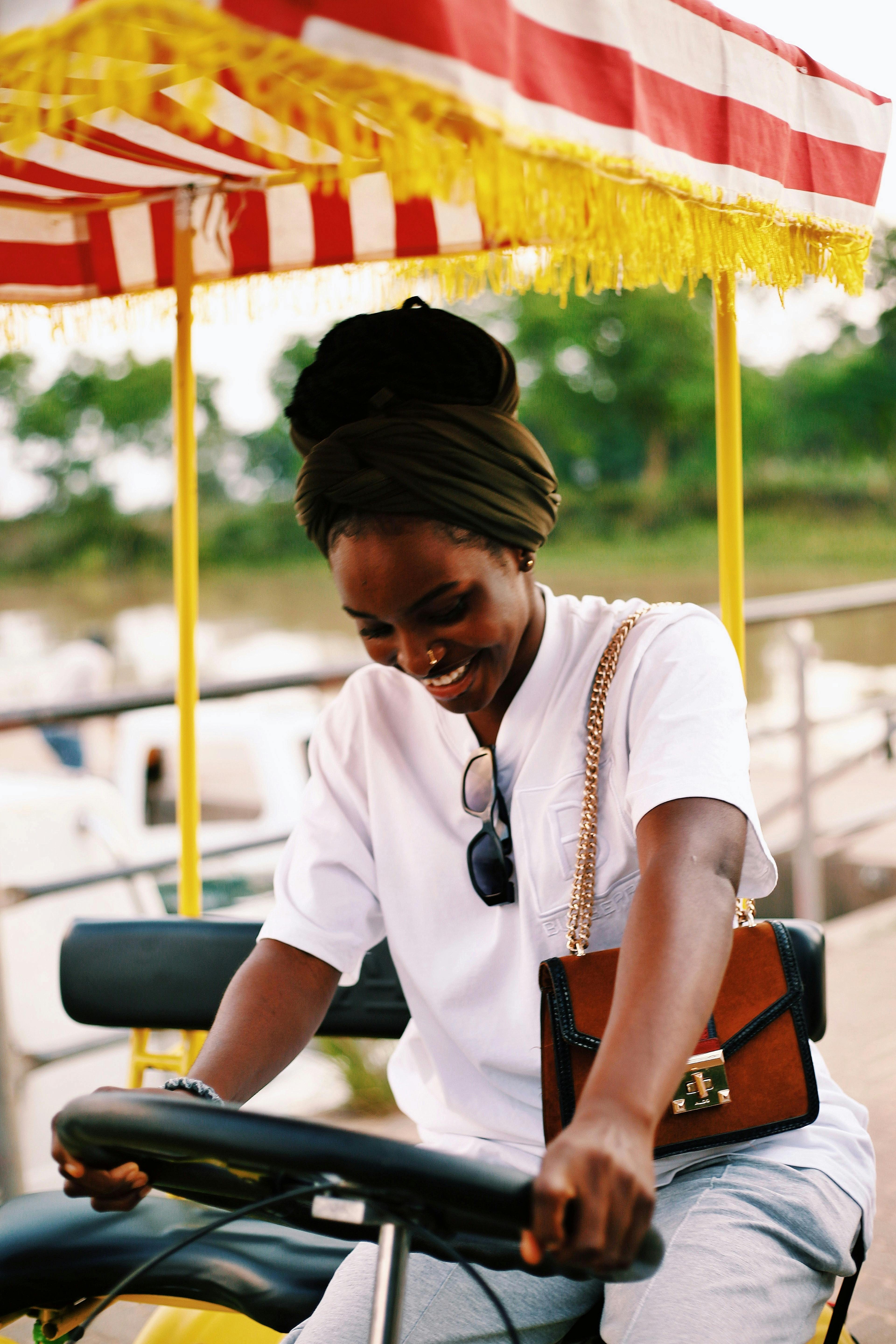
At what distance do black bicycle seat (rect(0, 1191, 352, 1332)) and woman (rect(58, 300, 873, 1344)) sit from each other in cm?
16

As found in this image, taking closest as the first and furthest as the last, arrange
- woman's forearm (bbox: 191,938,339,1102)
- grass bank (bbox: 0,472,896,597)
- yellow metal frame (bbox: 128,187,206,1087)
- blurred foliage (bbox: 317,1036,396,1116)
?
1. woman's forearm (bbox: 191,938,339,1102)
2. yellow metal frame (bbox: 128,187,206,1087)
3. blurred foliage (bbox: 317,1036,396,1116)
4. grass bank (bbox: 0,472,896,597)

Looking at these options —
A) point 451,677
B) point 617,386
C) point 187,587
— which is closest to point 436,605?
point 451,677

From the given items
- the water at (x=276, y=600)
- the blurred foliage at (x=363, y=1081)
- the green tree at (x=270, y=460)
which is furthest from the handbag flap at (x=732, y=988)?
the green tree at (x=270, y=460)

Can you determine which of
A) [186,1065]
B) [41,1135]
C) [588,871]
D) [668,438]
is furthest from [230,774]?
[668,438]

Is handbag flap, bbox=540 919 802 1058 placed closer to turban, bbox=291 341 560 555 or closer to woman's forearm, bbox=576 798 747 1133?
woman's forearm, bbox=576 798 747 1133

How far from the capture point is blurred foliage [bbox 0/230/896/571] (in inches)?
1741

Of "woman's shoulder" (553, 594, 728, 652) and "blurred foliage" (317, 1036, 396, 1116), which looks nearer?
"woman's shoulder" (553, 594, 728, 652)

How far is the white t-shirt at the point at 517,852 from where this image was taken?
4.01 ft

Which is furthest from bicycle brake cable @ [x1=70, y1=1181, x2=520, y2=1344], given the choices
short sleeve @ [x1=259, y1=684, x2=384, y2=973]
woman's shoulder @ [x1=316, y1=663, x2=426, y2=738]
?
woman's shoulder @ [x1=316, y1=663, x2=426, y2=738]

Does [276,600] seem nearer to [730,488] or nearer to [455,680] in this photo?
[730,488]

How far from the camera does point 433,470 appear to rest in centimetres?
123

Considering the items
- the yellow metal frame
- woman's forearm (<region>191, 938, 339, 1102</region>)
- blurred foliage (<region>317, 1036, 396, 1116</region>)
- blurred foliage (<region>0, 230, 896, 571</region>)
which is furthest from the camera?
blurred foliage (<region>0, 230, 896, 571</region>)

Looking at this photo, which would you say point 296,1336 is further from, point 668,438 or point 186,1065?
point 668,438

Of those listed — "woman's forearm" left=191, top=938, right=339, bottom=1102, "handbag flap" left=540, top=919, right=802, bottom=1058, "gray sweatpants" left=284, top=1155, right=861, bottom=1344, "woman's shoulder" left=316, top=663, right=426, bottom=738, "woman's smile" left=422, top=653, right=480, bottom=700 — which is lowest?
"gray sweatpants" left=284, top=1155, right=861, bottom=1344
